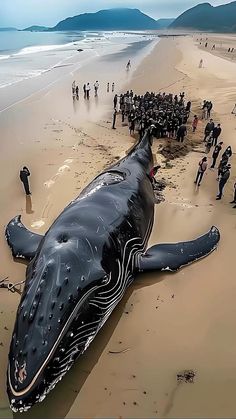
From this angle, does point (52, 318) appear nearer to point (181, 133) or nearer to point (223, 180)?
point (223, 180)

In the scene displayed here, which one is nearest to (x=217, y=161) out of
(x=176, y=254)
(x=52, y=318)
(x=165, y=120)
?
(x=165, y=120)

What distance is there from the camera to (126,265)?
9.28m

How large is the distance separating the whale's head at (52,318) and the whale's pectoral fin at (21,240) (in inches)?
127

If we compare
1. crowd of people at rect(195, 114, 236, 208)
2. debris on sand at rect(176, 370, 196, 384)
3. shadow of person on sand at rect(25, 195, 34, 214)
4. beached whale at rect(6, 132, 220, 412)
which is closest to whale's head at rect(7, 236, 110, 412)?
beached whale at rect(6, 132, 220, 412)

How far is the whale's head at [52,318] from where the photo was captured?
19.7ft

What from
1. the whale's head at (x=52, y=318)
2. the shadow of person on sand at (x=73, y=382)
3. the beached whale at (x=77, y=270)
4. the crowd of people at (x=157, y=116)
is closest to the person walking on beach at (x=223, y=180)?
the beached whale at (x=77, y=270)

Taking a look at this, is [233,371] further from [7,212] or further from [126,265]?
[7,212]

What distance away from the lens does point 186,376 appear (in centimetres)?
790

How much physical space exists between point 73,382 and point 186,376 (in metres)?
2.50

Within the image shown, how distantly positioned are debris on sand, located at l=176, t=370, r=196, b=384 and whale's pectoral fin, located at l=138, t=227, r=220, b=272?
3075 mm

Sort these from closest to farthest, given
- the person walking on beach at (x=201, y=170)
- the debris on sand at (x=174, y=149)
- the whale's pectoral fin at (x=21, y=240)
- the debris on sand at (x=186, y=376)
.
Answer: the debris on sand at (x=186, y=376)
the whale's pectoral fin at (x=21, y=240)
the person walking on beach at (x=201, y=170)
the debris on sand at (x=174, y=149)

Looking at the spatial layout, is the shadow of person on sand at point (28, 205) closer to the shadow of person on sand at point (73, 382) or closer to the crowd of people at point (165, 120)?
the shadow of person on sand at point (73, 382)

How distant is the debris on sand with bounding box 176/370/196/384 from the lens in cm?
780

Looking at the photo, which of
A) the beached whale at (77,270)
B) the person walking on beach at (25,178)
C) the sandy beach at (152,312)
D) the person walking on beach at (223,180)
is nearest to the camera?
the beached whale at (77,270)
